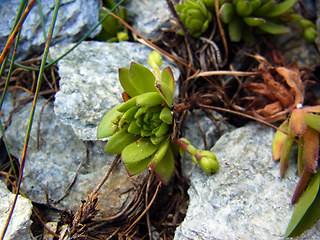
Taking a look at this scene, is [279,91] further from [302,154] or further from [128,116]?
[128,116]

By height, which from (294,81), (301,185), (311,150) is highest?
(294,81)

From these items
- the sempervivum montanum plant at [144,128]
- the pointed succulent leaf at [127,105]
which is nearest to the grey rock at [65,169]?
the sempervivum montanum plant at [144,128]

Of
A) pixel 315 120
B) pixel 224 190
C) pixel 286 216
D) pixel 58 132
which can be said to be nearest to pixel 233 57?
pixel 315 120

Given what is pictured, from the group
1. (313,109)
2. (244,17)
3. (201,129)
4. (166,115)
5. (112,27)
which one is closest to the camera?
(166,115)

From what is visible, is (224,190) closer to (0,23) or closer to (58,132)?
(58,132)

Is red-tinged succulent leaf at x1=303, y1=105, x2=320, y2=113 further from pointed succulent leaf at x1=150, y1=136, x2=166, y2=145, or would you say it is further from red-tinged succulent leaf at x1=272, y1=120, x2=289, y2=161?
pointed succulent leaf at x1=150, y1=136, x2=166, y2=145

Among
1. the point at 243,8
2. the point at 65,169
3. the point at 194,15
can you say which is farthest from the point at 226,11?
the point at 65,169

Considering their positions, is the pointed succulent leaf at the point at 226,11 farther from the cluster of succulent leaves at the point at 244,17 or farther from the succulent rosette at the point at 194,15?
the succulent rosette at the point at 194,15
